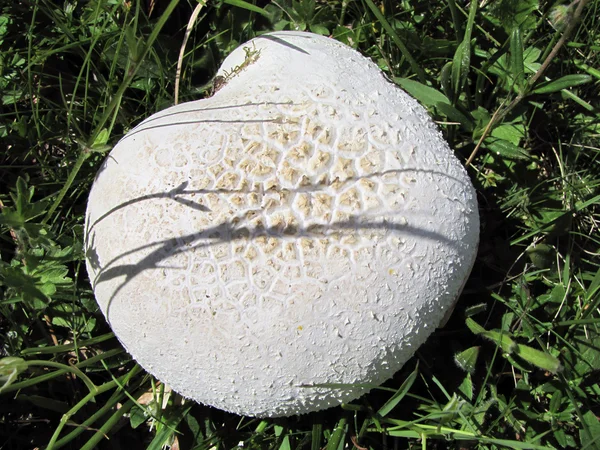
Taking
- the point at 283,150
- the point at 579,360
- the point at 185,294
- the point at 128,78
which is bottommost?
the point at 579,360

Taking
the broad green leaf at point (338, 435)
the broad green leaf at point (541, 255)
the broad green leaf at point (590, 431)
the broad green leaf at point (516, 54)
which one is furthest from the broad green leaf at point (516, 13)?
the broad green leaf at point (338, 435)

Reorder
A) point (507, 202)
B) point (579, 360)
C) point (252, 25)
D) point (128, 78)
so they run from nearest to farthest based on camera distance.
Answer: point (128, 78) → point (579, 360) → point (507, 202) → point (252, 25)

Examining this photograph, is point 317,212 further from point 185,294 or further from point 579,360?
point 579,360

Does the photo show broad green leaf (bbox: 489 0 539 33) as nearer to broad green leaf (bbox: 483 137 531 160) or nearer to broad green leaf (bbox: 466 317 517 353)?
broad green leaf (bbox: 483 137 531 160)

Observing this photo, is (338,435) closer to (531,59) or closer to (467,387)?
(467,387)

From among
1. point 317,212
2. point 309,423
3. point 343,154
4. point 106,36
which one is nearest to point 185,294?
point 317,212

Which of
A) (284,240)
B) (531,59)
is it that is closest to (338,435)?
(284,240)

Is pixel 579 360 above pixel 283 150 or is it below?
below

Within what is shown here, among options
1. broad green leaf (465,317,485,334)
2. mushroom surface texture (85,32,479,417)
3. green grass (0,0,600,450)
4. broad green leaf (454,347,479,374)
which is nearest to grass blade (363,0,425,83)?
green grass (0,0,600,450)
